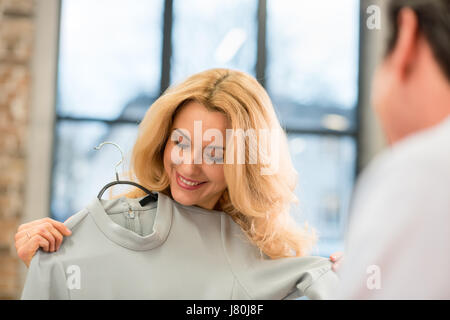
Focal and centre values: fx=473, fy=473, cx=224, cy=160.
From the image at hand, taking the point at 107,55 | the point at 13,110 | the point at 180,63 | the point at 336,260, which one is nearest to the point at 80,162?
the point at 13,110

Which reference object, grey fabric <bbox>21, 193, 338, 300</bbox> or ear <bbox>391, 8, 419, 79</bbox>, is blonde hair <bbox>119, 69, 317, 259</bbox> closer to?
grey fabric <bbox>21, 193, 338, 300</bbox>

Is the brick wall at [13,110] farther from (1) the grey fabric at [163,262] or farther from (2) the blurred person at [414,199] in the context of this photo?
(2) the blurred person at [414,199]

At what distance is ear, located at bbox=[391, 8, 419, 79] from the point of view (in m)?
0.45

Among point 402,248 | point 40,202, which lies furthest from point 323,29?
point 402,248

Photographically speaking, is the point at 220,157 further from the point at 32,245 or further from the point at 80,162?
the point at 80,162

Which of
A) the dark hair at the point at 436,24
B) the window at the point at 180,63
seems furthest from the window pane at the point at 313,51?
the dark hair at the point at 436,24

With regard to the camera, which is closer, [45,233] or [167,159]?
[45,233]

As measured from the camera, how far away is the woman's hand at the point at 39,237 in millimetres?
734

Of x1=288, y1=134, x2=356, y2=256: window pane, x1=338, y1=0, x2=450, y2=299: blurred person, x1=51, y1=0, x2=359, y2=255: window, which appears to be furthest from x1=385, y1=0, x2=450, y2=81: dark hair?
x1=51, y1=0, x2=359, y2=255: window

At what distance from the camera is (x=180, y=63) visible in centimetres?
229

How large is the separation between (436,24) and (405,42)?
33 millimetres
